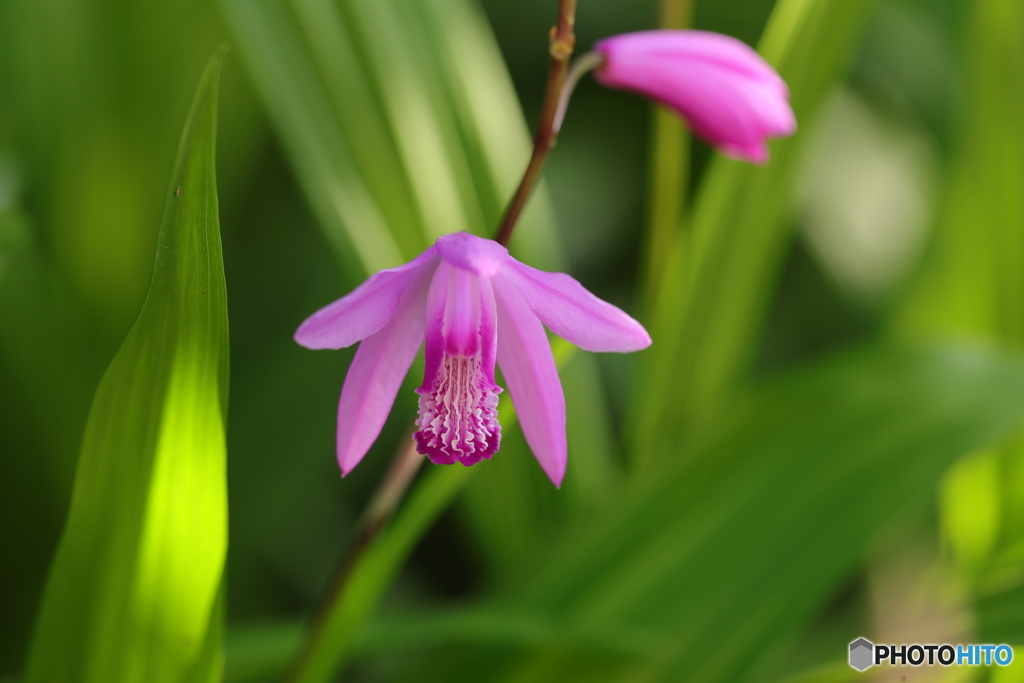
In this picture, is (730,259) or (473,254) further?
(730,259)

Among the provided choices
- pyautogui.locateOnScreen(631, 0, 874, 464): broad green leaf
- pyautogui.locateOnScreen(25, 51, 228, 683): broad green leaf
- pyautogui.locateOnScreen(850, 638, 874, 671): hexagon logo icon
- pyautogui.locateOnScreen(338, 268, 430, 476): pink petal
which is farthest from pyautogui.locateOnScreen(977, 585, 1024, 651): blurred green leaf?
pyautogui.locateOnScreen(25, 51, 228, 683): broad green leaf

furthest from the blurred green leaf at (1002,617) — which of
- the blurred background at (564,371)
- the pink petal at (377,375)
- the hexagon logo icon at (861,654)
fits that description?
the pink petal at (377,375)

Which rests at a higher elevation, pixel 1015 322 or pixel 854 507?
pixel 1015 322

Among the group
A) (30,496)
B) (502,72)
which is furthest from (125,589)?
(502,72)

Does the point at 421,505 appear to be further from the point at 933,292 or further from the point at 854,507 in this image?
the point at 933,292

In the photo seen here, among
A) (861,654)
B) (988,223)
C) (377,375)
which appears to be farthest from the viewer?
(988,223)

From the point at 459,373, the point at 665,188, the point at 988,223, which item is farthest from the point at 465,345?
the point at 988,223

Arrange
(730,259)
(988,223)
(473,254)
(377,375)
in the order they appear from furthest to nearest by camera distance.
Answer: (988,223) → (730,259) → (377,375) → (473,254)

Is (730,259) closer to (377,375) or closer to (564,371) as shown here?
(564,371)
